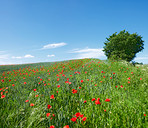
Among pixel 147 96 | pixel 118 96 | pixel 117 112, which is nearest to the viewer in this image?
pixel 117 112

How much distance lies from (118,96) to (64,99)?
2091 millimetres

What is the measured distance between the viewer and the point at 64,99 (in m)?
4.19

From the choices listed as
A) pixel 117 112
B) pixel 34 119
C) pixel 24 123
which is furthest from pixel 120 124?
pixel 24 123

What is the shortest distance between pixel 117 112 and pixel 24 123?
2.56 meters

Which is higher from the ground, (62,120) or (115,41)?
(115,41)

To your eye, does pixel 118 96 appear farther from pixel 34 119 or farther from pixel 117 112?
pixel 34 119

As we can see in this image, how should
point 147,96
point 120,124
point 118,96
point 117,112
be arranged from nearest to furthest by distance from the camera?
1. point 120,124
2. point 117,112
3. point 118,96
4. point 147,96

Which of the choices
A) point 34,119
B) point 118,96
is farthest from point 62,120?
point 118,96

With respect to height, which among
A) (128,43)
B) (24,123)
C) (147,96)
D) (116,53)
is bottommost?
(147,96)

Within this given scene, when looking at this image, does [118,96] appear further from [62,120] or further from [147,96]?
[62,120]

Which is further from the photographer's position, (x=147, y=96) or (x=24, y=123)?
(x=147, y=96)

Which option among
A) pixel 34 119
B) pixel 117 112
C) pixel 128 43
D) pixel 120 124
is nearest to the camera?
pixel 34 119

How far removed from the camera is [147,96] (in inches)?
183

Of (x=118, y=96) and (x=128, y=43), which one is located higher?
(x=128, y=43)
